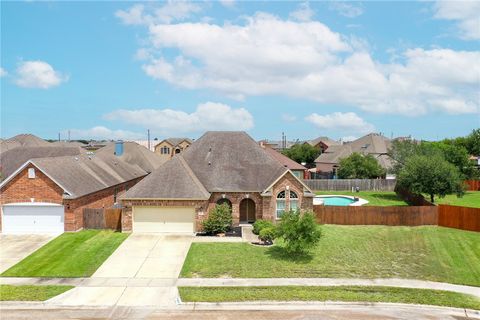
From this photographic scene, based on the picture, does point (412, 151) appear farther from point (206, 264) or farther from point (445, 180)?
point (206, 264)

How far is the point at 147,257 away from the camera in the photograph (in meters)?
23.6

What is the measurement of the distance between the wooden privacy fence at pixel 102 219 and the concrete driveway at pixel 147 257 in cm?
198

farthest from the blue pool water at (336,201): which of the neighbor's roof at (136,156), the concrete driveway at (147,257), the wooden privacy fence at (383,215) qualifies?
the concrete driveway at (147,257)

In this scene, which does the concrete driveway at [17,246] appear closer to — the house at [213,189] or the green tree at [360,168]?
the house at [213,189]

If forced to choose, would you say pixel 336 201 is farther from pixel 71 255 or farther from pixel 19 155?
pixel 19 155

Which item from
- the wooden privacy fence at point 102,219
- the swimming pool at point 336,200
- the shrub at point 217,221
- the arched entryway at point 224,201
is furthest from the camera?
the swimming pool at point 336,200

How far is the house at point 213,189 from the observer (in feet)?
94.1

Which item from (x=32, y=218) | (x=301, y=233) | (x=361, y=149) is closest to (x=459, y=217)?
(x=301, y=233)

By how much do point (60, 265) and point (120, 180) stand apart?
1728 centimetres

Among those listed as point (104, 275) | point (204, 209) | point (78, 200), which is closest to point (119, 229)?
point (78, 200)

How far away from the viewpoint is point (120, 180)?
38.8 m

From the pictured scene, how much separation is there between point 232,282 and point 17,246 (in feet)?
46.4

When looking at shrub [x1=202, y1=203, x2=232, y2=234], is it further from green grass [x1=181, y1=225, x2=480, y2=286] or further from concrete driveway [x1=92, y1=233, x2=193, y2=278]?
green grass [x1=181, y1=225, x2=480, y2=286]

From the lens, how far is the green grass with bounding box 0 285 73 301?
17.5 meters
